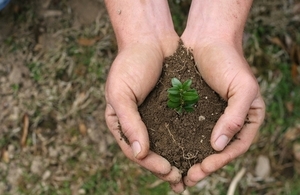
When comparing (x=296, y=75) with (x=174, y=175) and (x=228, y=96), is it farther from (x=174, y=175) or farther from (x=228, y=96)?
(x=174, y=175)

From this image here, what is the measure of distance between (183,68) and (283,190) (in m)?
1.12

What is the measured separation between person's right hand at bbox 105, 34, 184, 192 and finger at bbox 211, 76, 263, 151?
0.20 meters

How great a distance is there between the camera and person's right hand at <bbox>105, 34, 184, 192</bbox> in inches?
63.5

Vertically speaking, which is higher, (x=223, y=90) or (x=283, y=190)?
(x=223, y=90)

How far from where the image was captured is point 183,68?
69.6 inches

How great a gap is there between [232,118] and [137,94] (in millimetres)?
378

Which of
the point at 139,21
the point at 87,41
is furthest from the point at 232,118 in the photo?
the point at 87,41

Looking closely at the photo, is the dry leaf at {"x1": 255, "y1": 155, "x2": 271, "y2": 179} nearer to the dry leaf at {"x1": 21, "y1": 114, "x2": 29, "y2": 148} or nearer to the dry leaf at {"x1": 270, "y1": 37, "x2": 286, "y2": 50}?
the dry leaf at {"x1": 270, "y1": 37, "x2": 286, "y2": 50}

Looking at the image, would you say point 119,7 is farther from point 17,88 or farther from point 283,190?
point 283,190

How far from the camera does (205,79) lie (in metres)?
1.76

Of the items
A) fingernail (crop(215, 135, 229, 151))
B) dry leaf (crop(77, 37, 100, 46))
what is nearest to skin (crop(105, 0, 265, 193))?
fingernail (crop(215, 135, 229, 151))

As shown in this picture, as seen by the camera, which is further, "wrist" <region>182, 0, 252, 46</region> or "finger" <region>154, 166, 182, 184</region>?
"wrist" <region>182, 0, 252, 46</region>

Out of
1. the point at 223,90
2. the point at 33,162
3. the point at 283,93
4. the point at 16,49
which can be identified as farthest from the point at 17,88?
the point at 283,93

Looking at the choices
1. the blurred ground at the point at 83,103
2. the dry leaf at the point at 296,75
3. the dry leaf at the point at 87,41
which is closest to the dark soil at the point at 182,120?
the blurred ground at the point at 83,103
